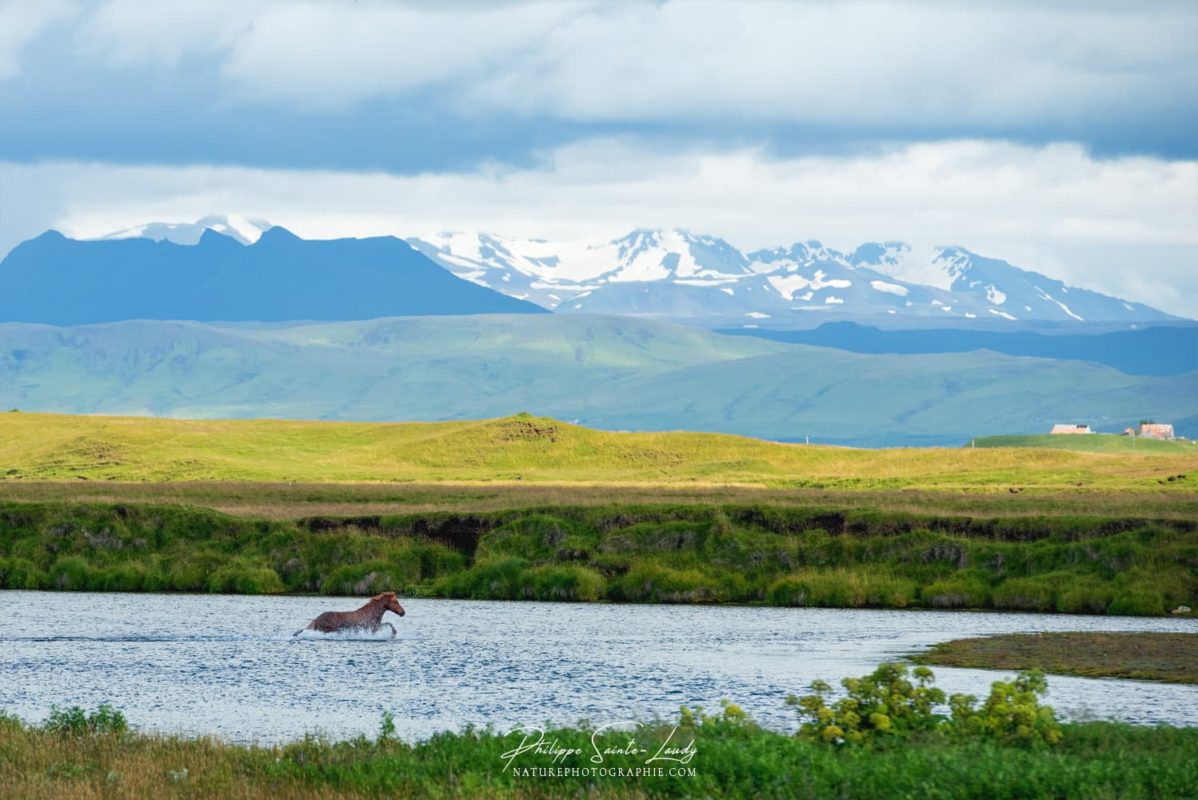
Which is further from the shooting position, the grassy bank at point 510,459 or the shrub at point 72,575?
the grassy bank at point 510,459

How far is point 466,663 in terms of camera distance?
138 ft

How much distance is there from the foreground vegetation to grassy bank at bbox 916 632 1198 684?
33.4 ft

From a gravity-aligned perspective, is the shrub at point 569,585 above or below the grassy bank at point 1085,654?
below

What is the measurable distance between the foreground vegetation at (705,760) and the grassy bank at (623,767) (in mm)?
31

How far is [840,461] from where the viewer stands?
128 metres

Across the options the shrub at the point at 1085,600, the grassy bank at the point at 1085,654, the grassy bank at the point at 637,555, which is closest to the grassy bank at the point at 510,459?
the grassy bank at the point at 637,555

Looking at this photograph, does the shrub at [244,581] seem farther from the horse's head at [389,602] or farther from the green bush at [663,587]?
the horse's head at [389,602]

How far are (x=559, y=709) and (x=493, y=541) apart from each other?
32.3m

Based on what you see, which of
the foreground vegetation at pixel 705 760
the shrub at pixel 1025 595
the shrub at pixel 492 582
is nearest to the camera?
the foreground vegetation at pixel 705 760

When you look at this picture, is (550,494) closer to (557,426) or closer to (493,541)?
(493,541)

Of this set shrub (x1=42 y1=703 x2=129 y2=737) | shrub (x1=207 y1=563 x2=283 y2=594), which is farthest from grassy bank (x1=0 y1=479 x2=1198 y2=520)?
shrub (x1=42 y1=703 x2=129 y2=737)

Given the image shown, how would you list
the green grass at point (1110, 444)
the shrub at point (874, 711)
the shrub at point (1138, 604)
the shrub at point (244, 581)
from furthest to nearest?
the green grass at point (1110, 444) < the shrub at point (244, 581) < the shrub at point (1138, 604) < the shrub at point (874, 711)

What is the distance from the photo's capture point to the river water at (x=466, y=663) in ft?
113

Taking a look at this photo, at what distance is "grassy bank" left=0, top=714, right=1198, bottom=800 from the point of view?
23.5 meters
